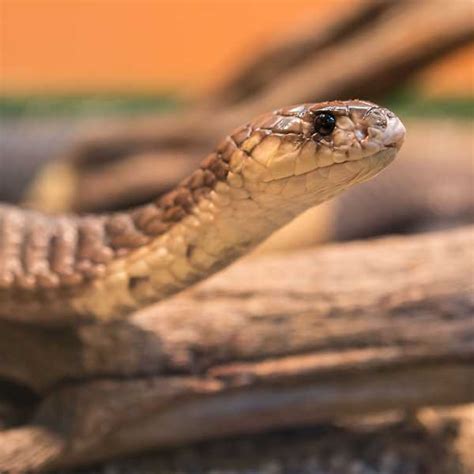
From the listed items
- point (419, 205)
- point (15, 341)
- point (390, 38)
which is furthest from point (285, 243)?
point (15, 341)

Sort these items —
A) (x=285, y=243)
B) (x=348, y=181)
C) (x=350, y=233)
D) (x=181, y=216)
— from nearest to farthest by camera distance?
(x=348, y=181), (x=181, y=216), (x=285, y=243), (x=350, y=233)

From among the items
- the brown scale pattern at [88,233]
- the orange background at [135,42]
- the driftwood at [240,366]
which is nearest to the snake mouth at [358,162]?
the brown scale pattern at [88,233]

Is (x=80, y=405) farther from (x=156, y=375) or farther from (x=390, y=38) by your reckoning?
(x=390, y=38)

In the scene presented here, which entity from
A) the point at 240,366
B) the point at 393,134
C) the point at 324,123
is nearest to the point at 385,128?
the point at 393,134

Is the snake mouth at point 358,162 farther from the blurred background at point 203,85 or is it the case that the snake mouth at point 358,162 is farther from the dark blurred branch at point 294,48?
the dark blurred branch at point 294,48

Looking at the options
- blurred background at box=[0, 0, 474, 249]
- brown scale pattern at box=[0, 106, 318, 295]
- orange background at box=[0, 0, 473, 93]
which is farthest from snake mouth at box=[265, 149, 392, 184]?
orange background at box=[0, 0, 473, 93]

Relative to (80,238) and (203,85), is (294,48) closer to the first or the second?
(203,85)

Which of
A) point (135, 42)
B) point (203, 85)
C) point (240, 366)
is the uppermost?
point (135, 42)
